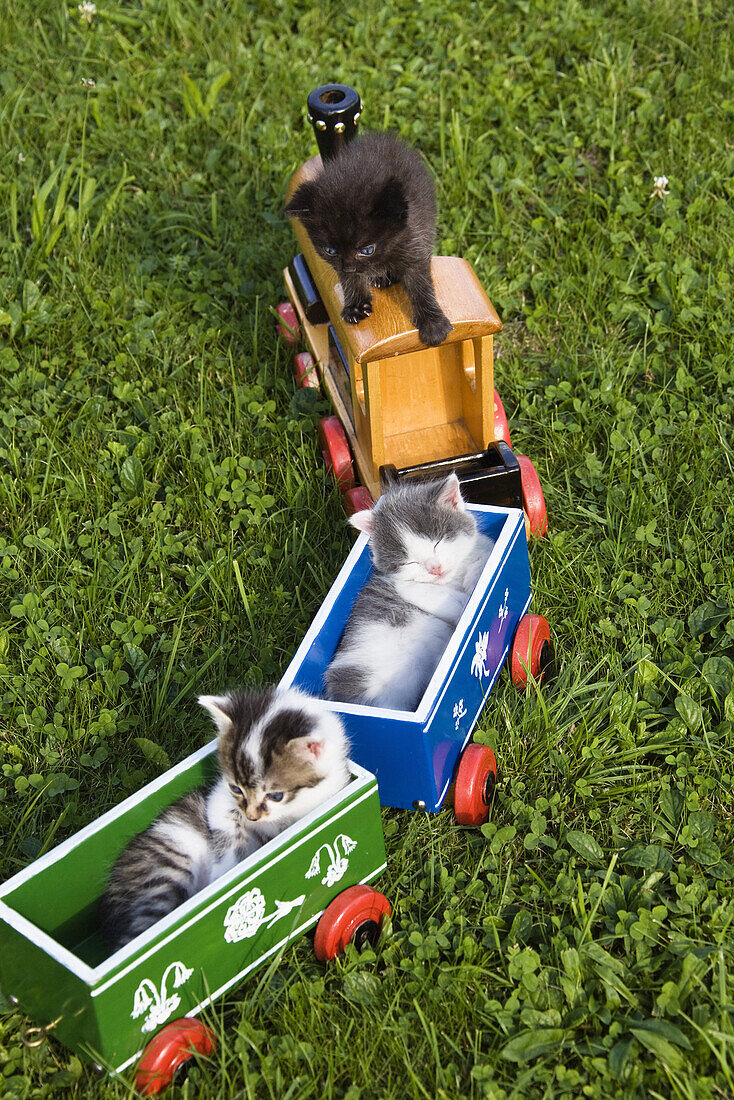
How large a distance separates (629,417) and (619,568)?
775 millimetres

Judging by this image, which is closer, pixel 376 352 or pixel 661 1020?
pixel 661 1020

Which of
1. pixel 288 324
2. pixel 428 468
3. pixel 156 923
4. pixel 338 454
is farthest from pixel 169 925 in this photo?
pixel 288 324

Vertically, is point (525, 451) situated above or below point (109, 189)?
below

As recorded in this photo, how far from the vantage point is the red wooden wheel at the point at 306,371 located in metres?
4.39

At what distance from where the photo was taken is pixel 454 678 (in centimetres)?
283

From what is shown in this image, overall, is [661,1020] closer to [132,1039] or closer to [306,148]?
[132,1039]

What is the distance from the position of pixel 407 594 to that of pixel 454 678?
Result: 1.34 feet

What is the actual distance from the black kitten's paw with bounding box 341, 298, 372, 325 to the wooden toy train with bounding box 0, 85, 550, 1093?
3cm

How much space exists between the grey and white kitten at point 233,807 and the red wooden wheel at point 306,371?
201cm

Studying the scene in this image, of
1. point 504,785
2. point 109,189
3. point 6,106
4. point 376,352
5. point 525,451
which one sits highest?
point 6,106

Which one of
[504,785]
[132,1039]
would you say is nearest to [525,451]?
[504,785]

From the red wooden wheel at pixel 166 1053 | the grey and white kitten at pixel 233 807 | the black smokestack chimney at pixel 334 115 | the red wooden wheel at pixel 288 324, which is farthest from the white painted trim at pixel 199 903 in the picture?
the red wooden wheel at pixel 288 324

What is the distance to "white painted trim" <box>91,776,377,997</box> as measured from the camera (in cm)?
220

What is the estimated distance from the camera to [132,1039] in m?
2.33
